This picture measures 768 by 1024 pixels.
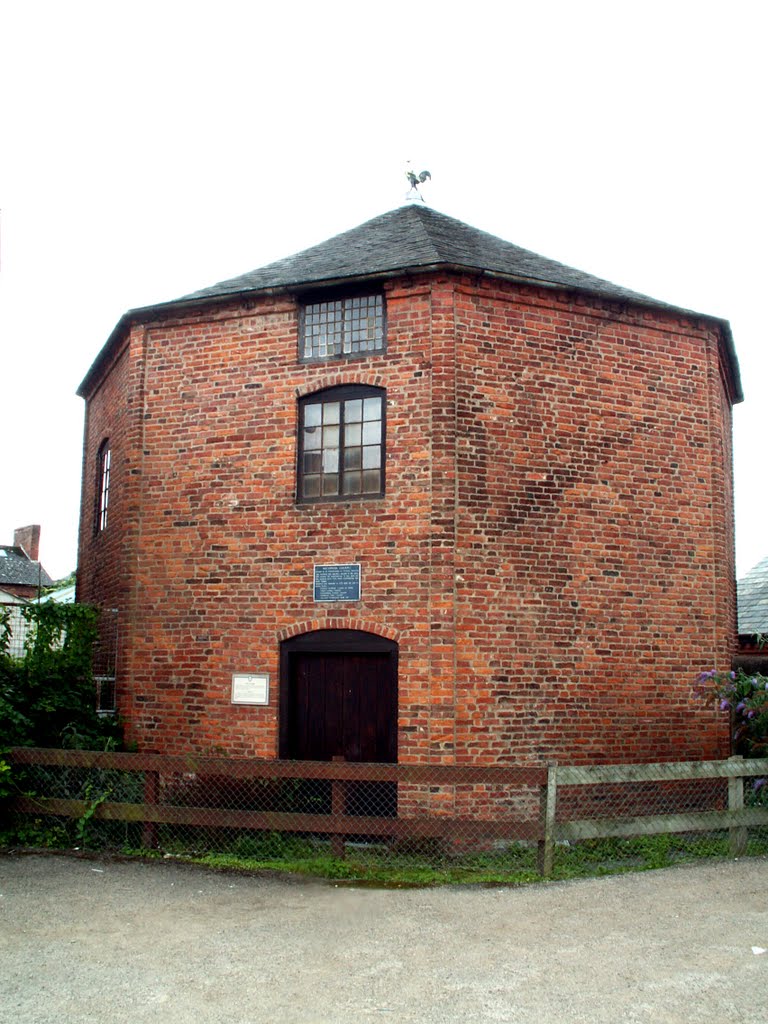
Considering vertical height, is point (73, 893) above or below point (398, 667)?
below

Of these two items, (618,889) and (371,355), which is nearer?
(618,889)

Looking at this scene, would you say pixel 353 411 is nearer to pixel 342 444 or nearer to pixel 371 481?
pixel 342 444

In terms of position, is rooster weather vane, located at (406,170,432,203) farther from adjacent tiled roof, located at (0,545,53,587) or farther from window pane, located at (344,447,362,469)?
adjacent tiled roof, located at (0,545,53,587)

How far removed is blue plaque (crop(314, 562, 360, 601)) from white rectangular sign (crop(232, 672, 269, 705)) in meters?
1.18

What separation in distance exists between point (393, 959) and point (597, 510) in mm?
6733

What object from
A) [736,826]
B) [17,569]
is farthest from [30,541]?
[736,826]

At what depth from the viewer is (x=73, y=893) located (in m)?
7.94

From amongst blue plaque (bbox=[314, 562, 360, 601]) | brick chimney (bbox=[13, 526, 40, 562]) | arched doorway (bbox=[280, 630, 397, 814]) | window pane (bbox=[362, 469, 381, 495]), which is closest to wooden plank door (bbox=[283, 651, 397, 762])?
arched doorway (bbox=[280, 630, 397, 814])

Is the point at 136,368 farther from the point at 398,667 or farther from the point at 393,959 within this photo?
the point at 393,959

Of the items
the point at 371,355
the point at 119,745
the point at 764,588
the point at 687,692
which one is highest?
the point at 371,355

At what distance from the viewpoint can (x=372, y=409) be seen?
11.7 meters

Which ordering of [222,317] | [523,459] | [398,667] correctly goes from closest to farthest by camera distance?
[398,667], [523,459], [222,317]

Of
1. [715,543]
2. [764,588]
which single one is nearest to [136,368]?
[715,543]

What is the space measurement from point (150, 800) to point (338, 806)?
1904 mm
